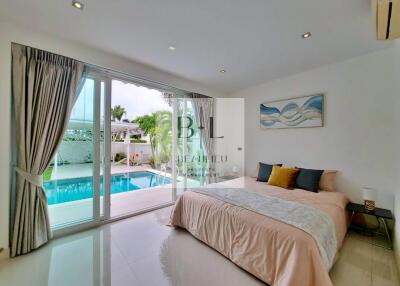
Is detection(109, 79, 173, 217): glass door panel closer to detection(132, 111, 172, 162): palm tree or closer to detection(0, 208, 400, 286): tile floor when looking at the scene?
detection(132, 111, 172, 162): palm tree

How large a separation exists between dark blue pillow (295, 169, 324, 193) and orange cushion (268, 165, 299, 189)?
87mm

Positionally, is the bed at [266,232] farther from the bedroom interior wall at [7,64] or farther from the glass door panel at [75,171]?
the bedroom interior wall at [7,64]

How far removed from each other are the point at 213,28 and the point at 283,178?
2445 mm

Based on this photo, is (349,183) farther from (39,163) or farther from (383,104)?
(39,163)

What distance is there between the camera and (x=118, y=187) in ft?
16.8

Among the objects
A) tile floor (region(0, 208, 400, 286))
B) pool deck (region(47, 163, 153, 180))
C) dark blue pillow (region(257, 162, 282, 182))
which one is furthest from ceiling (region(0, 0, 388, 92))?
tile floor (region(0, 208, 400, 286))

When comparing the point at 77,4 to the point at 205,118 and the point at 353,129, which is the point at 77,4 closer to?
the point at 205,118

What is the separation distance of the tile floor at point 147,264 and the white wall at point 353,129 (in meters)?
0.88

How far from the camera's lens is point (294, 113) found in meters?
3.38

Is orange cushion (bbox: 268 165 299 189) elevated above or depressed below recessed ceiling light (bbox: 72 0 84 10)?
below

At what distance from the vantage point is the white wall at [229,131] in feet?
14.4

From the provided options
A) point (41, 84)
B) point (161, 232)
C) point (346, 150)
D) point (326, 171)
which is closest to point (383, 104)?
point (346, 150)

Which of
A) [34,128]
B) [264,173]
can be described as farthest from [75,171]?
[264,173]

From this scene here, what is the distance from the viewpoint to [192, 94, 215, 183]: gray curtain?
4096 mm
